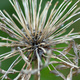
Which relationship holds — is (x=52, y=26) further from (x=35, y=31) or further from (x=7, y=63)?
(x=7, y=63)

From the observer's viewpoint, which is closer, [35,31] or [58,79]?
[35,31]

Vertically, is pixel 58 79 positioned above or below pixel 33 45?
below

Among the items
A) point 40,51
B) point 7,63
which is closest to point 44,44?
point 40,51

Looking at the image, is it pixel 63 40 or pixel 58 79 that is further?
pixel 58 79

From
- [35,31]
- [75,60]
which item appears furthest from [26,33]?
[75,60]

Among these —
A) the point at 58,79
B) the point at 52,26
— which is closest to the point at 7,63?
the point at 58,79

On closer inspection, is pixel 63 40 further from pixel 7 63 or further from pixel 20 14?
pixel 7 63

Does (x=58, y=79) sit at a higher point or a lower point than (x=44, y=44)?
lower

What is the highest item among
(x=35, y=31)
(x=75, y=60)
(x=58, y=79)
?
(x=35, y=31)
